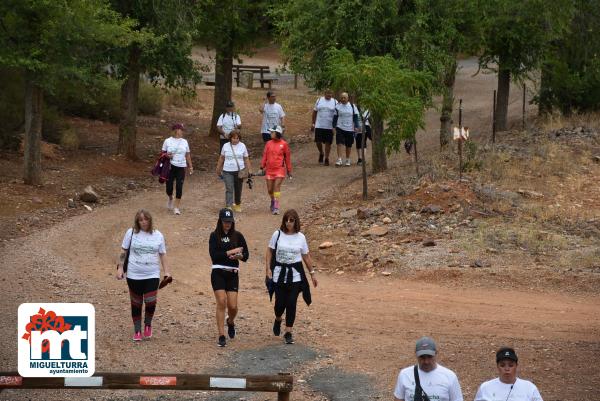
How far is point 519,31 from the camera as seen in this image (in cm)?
3111

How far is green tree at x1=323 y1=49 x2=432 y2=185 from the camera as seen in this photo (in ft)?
71.1

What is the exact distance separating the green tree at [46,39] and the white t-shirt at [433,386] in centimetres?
1366

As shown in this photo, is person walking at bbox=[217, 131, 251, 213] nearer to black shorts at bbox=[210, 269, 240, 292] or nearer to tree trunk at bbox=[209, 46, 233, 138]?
black shorts at bbox=[210, 269, 240, 292]

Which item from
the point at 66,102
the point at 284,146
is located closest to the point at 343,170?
the point at 284,146

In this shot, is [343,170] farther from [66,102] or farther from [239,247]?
[239,247]


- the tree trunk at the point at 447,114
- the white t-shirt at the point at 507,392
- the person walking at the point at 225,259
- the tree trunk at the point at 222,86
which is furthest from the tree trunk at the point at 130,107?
the white t-shirt at the point at 507,392

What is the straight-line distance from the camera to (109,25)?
858 inches

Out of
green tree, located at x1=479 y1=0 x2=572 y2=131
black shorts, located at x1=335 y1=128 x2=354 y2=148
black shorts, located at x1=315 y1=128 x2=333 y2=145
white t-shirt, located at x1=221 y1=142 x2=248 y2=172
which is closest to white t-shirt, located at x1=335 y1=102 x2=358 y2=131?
black shorts, located at x1=335 y1=128 x2=354 y2=148

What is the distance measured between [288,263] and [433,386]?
473 centimetres

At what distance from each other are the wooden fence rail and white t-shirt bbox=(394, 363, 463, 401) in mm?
1312

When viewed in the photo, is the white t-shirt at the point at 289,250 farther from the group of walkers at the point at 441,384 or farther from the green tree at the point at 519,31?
the green tree at the point at 519,31

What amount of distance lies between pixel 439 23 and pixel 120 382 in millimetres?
16969

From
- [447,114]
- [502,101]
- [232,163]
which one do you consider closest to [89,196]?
[232,163]

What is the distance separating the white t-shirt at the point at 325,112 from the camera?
86.3ft
